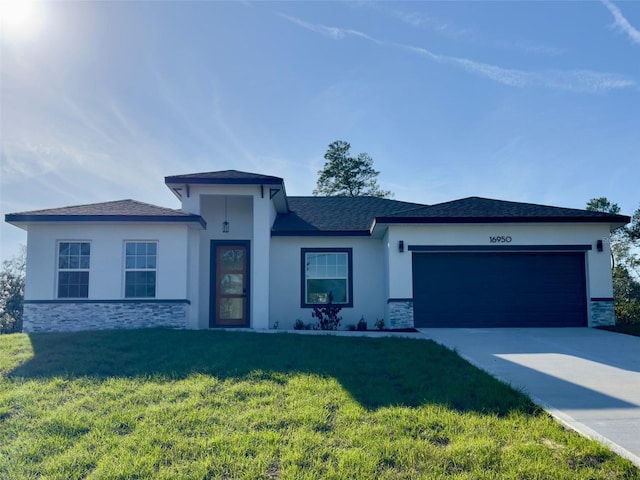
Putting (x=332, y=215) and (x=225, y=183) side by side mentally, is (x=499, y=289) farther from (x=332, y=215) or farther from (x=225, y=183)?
(x=225, y=183)

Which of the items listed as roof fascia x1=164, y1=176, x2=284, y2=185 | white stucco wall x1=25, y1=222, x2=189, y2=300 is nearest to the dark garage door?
roof fascia x1=164, y1=176, x2=284, y2=185

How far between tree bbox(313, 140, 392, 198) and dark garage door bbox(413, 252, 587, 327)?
18.1 metres

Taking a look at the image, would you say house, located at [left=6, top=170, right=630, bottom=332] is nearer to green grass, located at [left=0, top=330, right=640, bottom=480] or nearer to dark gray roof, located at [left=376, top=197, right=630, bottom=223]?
dark gray roof, located at [left=376, top=197, right=630, bottom=223]

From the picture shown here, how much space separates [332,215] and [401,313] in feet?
14.7

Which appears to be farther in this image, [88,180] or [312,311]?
[88,180]

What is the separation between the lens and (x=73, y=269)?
11.8 meters

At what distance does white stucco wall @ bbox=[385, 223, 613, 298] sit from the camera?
1246 centimetres

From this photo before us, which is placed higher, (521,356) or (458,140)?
(458,140)

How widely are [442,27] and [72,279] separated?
37.5ft

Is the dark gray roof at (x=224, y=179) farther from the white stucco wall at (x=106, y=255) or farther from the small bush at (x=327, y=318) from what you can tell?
the small bush at (x=327, y=318)

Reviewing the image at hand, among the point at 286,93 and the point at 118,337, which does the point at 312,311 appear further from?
the point at 286,93

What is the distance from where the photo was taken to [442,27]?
38.2 feet

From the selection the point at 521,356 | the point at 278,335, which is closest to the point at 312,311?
the point at 278,335

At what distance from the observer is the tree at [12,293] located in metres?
23.1
